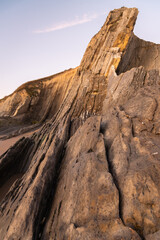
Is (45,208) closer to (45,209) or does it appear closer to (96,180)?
(45,209)

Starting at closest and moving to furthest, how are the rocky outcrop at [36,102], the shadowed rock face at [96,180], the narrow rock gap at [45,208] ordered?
1. the shadowed rock face at [96,180]
2. the narrow rock gap at [45,208]
3. the rocky outcrop at [36,102]

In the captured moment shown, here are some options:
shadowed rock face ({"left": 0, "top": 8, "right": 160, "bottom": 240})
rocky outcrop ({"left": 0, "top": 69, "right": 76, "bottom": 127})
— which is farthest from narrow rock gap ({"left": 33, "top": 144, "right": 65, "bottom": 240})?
rocky outcrop ({"left": 0, "top": 69, "right": 76, "bottom": 127})

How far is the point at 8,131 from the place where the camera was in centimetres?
2348

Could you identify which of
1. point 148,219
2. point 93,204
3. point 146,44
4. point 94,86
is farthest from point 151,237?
point 146,44

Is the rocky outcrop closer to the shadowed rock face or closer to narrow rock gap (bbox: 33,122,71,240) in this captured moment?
the shadowed rock face

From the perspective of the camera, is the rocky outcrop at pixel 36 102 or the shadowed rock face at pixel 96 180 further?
the rocky outcrop at pixel 36 102

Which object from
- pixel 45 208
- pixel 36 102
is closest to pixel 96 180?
pixel 45 208

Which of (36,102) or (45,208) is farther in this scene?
(36,102)

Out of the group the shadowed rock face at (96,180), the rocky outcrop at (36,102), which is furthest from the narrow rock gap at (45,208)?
the rocky outcrop at (36,102)

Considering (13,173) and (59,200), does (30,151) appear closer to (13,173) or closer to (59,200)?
(13,173)

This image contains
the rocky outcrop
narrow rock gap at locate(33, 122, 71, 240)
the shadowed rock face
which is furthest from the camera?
the rocky outcrop

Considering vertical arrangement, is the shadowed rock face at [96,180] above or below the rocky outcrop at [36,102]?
below

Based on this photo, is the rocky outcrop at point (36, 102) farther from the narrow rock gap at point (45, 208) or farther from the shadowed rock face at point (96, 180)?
the narrow rock gap at point (45, 208)

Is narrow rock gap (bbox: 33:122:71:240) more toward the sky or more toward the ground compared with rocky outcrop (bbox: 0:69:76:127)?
more toward the ground
